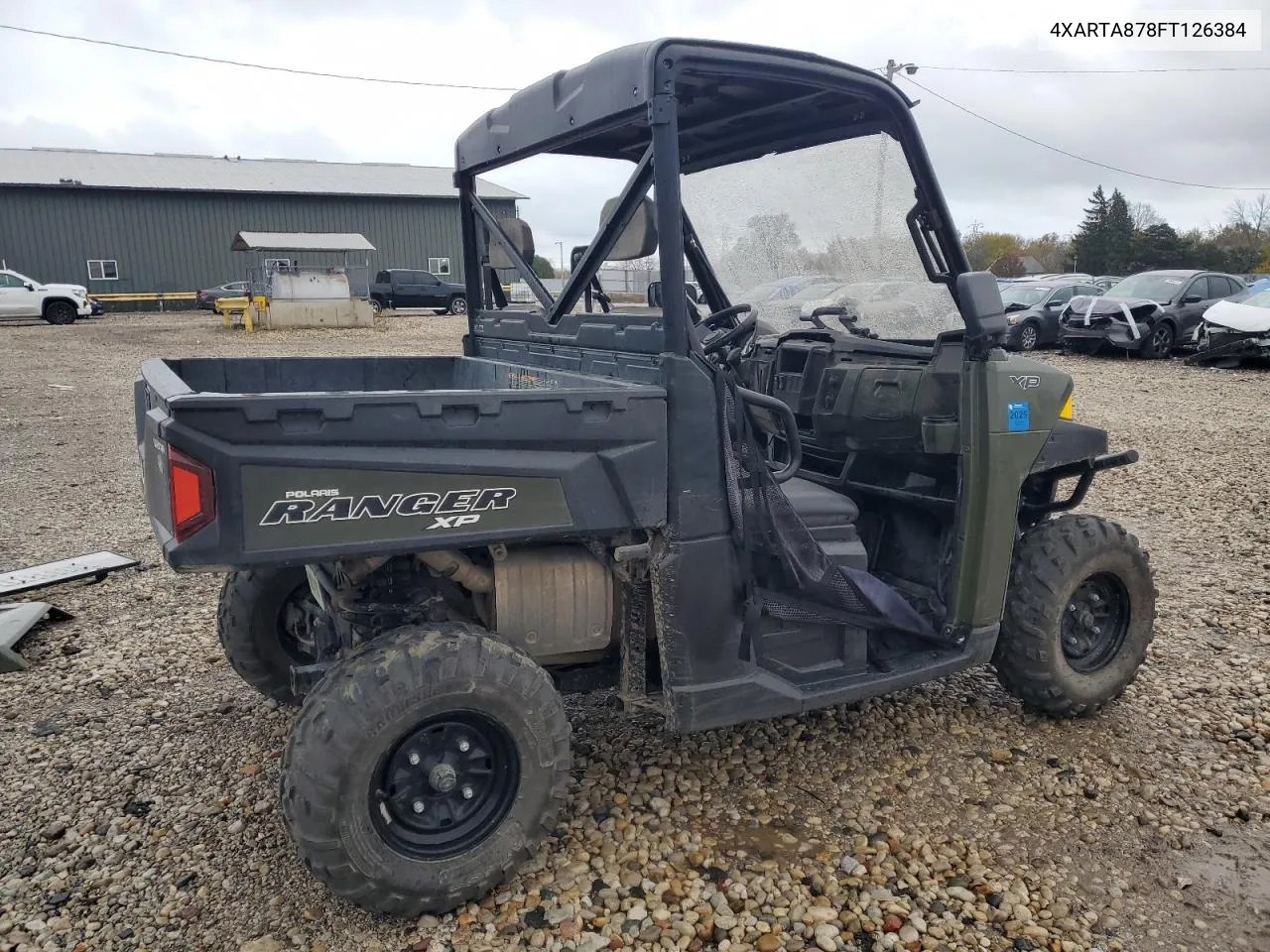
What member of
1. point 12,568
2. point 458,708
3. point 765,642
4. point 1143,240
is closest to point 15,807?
point 458,708

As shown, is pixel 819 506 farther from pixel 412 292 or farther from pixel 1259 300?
pixel 412 292

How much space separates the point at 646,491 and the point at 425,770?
3.22 ft

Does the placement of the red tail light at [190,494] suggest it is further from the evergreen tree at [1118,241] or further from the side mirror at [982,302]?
the evergreen tree at [1118,241]

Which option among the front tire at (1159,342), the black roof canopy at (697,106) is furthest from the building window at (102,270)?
the black roof canopy at (697,106)

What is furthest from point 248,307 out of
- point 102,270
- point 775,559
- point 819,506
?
point 775,559

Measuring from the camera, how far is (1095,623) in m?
3.89

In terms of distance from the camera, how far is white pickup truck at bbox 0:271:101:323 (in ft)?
82.0

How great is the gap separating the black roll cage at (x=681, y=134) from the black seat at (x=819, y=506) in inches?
30.9

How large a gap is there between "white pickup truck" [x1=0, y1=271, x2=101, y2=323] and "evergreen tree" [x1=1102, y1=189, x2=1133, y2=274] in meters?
40.0

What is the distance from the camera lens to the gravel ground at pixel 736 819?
2.65m

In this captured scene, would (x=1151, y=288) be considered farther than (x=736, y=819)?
Yes

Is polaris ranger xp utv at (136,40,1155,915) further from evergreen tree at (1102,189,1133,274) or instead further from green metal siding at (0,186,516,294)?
A: evergreen tree at (1102,189,1133,274)

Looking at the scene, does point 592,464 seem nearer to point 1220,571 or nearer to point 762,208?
point 762,208

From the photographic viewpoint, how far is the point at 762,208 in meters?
3.95
